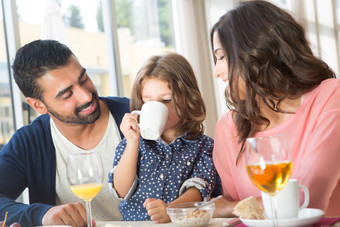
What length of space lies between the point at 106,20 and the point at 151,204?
2465mm

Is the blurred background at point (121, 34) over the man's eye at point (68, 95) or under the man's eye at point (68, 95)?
over

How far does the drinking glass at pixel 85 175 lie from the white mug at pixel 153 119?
1.54 ft

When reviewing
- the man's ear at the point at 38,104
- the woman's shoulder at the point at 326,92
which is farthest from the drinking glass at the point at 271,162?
the man's ear at the point at 38,104

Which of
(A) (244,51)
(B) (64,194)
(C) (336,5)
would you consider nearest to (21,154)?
(B) (64,194)

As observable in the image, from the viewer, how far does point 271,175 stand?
900 mm

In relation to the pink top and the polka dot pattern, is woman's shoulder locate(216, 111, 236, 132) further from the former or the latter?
the polka dot pattern

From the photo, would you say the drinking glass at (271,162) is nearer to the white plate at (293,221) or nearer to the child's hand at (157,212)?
the white plate at (293,221)

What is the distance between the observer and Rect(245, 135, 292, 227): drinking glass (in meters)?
0.90

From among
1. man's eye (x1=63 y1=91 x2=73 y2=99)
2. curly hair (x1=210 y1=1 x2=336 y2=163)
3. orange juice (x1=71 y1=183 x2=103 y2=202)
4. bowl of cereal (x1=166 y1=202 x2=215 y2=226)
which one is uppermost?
curly hair (x1=210 y1=1 x2=336 y2=163)

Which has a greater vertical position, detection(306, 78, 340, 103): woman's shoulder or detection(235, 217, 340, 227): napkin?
detection(306, 78, 340, 103): woman's shoulder

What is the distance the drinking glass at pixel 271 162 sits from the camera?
0.90 meters

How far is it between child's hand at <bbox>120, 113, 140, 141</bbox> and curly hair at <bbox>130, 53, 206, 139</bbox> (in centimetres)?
14

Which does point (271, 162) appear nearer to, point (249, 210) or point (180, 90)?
point (249, 210)

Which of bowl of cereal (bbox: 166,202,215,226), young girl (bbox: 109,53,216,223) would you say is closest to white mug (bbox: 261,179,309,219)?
bowl of cereal (bbox: 166,202,215,226)
